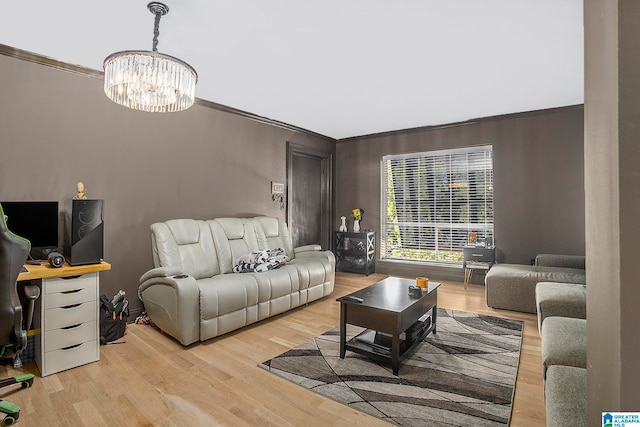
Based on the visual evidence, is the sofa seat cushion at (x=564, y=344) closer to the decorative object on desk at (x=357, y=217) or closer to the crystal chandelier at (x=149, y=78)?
the crystal chandelier at (x=149, y=78)

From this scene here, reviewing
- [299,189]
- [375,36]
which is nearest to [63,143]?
[375,36]

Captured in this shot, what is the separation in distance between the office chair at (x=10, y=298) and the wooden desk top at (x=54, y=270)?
0.53 meters

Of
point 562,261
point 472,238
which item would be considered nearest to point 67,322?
point 472,238

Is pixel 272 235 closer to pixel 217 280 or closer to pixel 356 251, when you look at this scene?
pixel 217 280

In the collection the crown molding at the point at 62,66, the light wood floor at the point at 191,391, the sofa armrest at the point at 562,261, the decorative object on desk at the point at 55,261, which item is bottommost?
the light wood floor at the point at 191,391

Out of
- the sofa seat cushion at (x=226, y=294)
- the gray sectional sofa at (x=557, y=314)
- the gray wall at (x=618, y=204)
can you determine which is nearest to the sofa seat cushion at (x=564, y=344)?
the gray sectional sofa at (x=557, y=314)

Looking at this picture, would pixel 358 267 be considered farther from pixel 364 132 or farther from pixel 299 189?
pixel 364 132

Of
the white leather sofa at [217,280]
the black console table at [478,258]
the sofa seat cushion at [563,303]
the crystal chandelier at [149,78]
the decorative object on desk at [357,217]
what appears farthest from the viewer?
the decorative object on desk at [357,217]

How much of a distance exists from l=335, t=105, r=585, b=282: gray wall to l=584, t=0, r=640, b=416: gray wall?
14.1 feet

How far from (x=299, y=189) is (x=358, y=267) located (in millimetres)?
1711

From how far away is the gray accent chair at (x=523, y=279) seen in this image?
11.5ft

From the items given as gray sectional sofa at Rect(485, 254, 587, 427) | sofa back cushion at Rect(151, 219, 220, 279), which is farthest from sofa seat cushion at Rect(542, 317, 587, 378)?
sofa back cushion at Rect(151, 219, 220, 279)

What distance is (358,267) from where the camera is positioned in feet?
18.8

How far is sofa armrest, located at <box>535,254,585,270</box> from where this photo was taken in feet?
12.6
